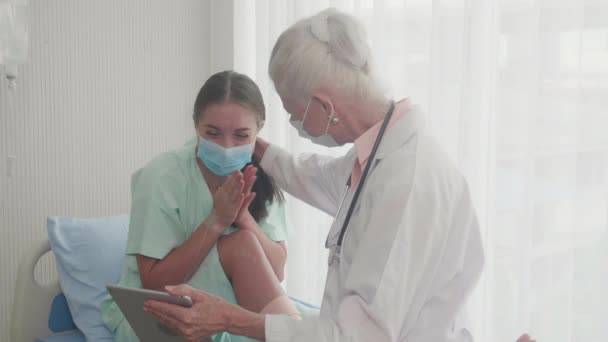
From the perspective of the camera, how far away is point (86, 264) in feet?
6.93

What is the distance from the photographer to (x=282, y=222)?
7.07 feet

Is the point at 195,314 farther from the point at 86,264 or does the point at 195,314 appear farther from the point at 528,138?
the point at 528,138

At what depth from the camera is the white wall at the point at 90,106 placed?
2.40 meters

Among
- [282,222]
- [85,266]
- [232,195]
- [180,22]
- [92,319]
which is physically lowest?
[92,319]

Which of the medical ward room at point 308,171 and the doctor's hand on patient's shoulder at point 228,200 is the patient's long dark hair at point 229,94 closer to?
the medical ward room at point 308,171

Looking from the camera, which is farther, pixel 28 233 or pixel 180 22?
pixel 180 22

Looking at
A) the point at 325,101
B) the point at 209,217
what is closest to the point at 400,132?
the point at 325,101

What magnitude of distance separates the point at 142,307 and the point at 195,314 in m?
0.18

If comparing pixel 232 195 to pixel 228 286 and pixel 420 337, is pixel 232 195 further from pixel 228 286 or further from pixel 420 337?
pixel 420 337

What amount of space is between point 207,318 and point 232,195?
1.42 feet

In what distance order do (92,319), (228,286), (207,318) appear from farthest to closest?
(92,319) < (228,286) < (207,318)

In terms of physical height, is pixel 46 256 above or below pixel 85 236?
below

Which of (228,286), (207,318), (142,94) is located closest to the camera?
(207,318)

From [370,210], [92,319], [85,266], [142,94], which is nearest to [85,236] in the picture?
[85,266]
